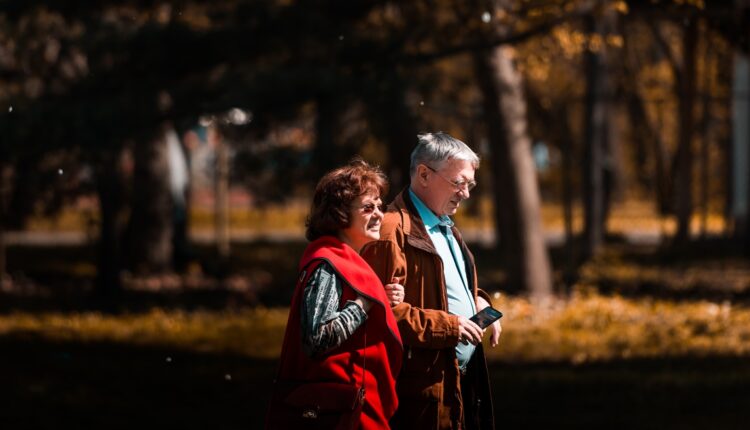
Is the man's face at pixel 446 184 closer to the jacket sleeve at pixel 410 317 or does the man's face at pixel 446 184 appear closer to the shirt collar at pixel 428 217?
the shirt collar at pixel 428 217

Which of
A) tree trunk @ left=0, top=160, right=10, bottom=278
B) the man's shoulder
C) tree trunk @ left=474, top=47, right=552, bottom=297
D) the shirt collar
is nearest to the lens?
the man's shoulder

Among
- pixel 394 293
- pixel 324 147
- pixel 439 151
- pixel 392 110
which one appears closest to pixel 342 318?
pixel 394 293

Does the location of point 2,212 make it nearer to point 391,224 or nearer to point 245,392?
point 245,392

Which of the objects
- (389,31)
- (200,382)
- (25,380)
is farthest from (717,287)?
(25,380)

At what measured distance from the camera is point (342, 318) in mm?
3967

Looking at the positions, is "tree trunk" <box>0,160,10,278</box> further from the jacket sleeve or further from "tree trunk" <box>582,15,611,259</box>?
the jacket sleeve

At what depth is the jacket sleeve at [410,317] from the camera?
4.25m

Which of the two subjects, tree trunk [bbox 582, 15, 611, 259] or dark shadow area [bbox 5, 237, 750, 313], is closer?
dark shadow area [bbox 5, 237, 750, 313]

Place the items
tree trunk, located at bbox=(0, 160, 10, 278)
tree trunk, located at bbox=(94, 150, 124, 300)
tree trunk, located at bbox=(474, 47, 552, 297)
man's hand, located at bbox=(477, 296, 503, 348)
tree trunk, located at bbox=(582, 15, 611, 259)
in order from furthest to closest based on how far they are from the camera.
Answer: tree trunk, located at bbox=(582, 15, 611, 259) < tree trunk, located at bbox=(94, 150, 124, 300) < tree trunk, located at bbox=(474, 47, 552, 297) < tree trunk, located at bbox=(0, 160, 10, 278) < man's hand, located at bbox=(477, 296, 503, 348)

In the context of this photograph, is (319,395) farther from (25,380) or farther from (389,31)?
(389,31)

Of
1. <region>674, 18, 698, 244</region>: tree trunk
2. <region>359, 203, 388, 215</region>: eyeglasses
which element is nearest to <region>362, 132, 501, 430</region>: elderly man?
<region>359, 203, 388, 215</region>: eyeglasses

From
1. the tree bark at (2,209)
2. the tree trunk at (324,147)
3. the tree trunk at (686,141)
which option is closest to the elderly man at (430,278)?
the tree trunk at (324,147)

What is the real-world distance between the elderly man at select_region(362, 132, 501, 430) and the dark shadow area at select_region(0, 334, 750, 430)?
357 cm

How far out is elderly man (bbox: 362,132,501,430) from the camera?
4.29 meters
